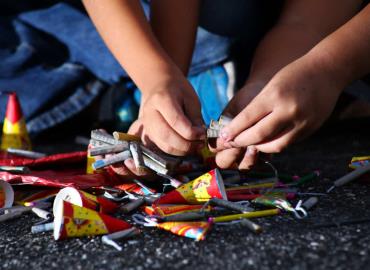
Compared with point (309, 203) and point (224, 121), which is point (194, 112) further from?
point (309, 203)

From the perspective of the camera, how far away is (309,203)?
899mm

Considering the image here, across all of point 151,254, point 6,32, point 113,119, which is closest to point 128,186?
point 151,254

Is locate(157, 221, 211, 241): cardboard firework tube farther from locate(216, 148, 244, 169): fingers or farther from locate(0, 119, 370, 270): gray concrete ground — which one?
locate(216, 148, 244, 169): fingers

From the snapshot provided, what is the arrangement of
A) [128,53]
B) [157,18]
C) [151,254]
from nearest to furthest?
[151,254] → [128,53] → [157,18]

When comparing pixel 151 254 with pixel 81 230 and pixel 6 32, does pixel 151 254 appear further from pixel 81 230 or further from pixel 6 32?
pixel 6 32

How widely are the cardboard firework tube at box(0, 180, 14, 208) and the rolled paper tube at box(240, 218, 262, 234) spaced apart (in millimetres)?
437

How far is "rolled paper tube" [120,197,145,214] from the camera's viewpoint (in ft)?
3.03

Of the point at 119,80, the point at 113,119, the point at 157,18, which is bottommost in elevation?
the point at 113,119

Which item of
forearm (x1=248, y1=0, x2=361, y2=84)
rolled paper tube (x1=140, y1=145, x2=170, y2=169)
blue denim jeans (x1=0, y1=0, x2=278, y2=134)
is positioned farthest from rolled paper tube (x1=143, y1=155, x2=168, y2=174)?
blue denim jeans (x1=0, y1=0, x2=278, y2=134)

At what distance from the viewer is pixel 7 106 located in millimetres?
1684

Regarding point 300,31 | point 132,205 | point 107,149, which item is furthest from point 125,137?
point 300,31

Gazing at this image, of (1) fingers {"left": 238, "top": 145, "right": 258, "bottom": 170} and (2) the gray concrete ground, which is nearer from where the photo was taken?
(2) the gray concrete ground

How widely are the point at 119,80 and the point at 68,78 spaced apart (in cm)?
17

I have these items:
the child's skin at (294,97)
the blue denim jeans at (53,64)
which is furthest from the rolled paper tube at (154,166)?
the blue denim jeans at (53,64)
